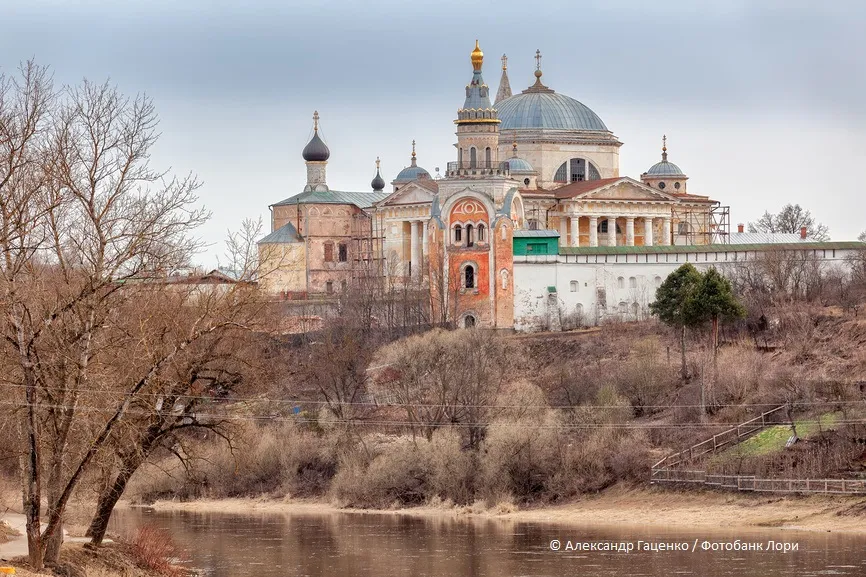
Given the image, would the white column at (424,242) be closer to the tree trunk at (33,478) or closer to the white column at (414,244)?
the white column at (414,244)

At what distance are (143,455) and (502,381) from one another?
85.3 ft

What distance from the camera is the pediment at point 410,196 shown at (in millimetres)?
71812

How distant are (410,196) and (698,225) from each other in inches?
496

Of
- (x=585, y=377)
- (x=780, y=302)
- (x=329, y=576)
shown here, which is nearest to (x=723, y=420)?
(x=585, y=377)

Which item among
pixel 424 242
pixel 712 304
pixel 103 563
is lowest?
pixel 103 563

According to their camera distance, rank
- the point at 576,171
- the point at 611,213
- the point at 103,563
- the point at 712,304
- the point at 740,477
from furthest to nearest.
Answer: the point at 576,171, the point at 611,213, the point at 712,304, the point at 740,477, the point at 103,563

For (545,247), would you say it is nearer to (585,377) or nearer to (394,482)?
(585,377)

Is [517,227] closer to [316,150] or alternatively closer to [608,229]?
[608,229]

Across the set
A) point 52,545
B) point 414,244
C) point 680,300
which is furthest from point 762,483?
point 414,244

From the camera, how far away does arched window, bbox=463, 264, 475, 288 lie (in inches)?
2557

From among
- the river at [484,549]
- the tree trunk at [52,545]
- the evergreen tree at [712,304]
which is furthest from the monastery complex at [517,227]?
the tree trunk at [52,545]

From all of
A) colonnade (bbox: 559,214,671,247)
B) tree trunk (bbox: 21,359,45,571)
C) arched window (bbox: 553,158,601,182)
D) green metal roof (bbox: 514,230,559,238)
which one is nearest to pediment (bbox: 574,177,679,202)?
→ colonnade (bbox: 559,214,671,247)

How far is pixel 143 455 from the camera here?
30.0 meters

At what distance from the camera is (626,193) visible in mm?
71438
